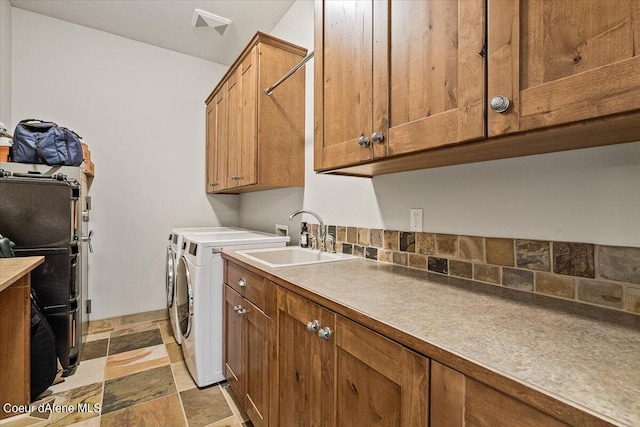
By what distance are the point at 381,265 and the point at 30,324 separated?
6.61 ft

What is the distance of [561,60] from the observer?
0.63 m

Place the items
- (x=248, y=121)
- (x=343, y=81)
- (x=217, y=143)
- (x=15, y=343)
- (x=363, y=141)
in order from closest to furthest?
(x=363, y=141)
(x=343, y=81)
(x=15, y=343)
(x=248, y=121)
(x=217, y=143)

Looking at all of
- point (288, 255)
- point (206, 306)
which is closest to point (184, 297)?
point (206, 306)

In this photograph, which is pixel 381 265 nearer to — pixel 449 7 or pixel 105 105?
pixel 449 7

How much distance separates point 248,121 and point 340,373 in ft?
6.15

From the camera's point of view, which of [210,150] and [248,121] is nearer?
[248,121]

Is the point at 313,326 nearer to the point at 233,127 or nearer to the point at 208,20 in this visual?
the point at 233,127

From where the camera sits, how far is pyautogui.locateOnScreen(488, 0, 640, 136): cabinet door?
0.55 m

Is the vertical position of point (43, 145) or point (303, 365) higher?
point (43, 145)

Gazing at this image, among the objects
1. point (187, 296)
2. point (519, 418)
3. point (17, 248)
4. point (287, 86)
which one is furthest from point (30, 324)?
point (519, 418)

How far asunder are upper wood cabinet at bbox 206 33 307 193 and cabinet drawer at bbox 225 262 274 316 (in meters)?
0.72

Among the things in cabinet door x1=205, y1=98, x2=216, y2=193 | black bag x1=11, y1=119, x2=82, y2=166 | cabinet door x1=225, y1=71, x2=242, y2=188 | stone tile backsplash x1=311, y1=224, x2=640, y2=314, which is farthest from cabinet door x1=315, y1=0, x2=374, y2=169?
cabinet door x1=205, y1=98, x2=216, y2=193

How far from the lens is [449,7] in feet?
2.70

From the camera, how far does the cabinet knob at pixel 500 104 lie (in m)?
0.70
